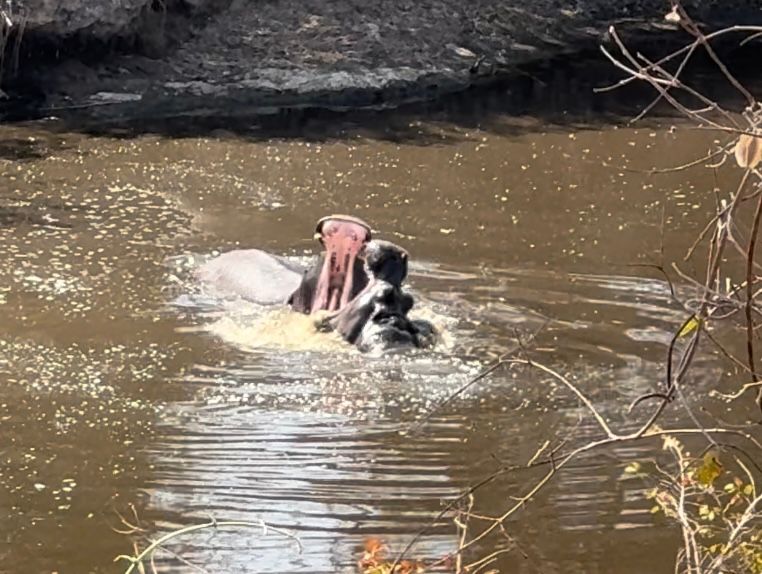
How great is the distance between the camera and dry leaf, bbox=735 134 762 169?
2.28m

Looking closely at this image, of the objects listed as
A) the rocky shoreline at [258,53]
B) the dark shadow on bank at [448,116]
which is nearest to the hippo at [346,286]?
the dark shadow on bank at [448,116]

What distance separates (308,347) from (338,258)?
57cm

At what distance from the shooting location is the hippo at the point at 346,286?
6.66 m

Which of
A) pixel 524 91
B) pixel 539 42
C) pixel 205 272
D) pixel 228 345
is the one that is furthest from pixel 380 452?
pixel 539 42

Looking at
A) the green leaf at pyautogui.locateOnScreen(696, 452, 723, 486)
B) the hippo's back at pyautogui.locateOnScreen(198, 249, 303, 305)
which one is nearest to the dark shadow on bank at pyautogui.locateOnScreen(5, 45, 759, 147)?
the hippo's back at pyautogui.locateOnScreen(198, 249, 303, 305)

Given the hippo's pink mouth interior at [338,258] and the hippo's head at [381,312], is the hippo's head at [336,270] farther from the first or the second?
the hippo's head at [381,312]

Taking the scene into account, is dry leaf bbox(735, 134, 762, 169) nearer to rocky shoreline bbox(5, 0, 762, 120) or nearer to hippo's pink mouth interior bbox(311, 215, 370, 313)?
hippo's pink mouth interior bbox(311, 215, 370, 313)

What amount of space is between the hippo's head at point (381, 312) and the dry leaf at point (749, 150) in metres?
4.31

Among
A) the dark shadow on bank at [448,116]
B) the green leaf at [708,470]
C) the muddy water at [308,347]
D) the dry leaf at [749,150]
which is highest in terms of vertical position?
the dry leaf at [749,150]

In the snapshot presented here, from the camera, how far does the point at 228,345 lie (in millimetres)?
6711

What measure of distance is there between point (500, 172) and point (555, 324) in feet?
10.7

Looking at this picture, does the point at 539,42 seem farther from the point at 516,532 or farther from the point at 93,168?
the point at 516,532

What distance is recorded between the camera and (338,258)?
23.1ft

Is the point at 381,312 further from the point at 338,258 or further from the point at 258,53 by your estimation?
the point at 258,53
